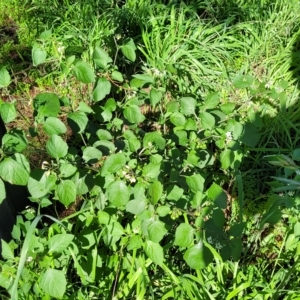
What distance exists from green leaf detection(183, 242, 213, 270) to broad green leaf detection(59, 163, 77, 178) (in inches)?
20.2

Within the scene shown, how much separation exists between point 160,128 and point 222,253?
1.11 metres

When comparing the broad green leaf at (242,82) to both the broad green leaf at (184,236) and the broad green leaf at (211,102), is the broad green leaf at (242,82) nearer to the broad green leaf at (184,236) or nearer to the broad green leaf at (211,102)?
the broad green leaf at (211,102)

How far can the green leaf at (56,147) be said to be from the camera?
174cm

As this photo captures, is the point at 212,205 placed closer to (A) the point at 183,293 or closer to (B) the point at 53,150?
(A) the point at 183,293

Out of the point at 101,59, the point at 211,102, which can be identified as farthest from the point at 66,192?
the point at 211,102

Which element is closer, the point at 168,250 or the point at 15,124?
the point at 168,250

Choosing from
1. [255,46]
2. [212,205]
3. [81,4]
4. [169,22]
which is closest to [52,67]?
[81,4]

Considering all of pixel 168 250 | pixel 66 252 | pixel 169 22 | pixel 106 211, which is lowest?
pixel 168 250

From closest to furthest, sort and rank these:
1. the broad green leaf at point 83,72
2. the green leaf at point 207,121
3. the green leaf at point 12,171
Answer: the green leaf at point 12,171 < the broad green leaf at point 83,72 < the green leaf at point 207,121

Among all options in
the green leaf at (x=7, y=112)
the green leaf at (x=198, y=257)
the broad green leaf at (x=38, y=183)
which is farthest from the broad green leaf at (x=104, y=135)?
the green leaf at (x=198, y=257)

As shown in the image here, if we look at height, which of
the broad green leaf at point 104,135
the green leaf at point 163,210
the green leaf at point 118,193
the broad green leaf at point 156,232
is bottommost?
the broad green leaf at point 156,232

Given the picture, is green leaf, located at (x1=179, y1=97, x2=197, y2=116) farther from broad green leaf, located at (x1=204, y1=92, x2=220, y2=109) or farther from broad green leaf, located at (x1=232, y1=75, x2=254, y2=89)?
broad green leaf, located at (x1=232, y1=75, x2=254, y2=89)

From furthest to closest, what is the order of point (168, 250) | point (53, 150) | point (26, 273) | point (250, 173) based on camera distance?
point (250, 173) → point (168, 250) → point (26, 273) → point (53, 150)

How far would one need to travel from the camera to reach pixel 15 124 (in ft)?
9.92
